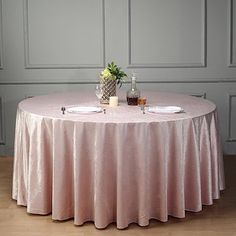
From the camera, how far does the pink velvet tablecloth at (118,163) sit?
2920 millimetres

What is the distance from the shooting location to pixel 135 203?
3008 millimetres

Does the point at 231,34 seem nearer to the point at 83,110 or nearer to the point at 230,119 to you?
the point at 230,119

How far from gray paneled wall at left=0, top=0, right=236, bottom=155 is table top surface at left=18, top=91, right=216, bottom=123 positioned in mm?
677

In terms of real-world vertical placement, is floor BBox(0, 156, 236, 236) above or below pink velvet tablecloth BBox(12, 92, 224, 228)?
below

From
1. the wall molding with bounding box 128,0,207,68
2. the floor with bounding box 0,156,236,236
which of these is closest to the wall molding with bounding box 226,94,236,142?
the wall molding with bounding box 128,0,207,68

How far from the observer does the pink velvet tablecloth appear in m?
2.92

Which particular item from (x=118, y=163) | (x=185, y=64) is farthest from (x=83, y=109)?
(x=185, y=64)

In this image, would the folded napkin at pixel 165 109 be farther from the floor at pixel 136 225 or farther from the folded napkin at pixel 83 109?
the floor at pixel 136 225

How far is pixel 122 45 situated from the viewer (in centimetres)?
470

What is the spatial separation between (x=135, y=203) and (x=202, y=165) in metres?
0.50

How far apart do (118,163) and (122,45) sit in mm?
2012

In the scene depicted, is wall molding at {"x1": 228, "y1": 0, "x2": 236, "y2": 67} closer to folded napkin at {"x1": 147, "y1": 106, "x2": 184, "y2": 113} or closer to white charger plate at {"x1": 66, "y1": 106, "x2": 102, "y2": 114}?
folded napkin at {"x1": 147, "y1": 106, "x2": 184, "y2": 113}

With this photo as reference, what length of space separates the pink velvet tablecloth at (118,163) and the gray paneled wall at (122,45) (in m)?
1.51

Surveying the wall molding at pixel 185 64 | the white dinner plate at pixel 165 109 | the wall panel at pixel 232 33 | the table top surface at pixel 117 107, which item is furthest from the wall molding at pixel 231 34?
the white dinner plate at pixel 165 109
